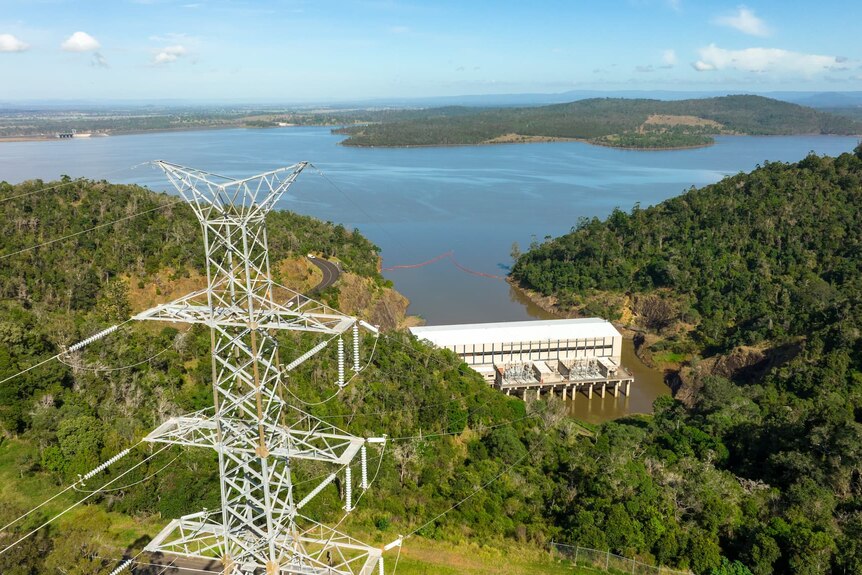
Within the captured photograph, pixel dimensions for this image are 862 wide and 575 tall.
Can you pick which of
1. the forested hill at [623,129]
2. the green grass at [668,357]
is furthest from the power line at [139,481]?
the forested hill at [623,129]

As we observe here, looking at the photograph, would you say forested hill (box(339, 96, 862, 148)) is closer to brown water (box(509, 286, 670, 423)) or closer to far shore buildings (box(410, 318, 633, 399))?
Result: brown water (box(509, 286, 670, 423))

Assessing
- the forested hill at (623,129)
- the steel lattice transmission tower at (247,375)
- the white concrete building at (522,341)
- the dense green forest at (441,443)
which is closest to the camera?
the steel lattice transmission tower at (247,375)

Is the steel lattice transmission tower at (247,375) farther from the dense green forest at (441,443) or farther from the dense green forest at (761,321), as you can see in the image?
the dense green forest at (761,321)

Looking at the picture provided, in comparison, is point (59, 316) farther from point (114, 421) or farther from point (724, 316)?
point (724, 316)

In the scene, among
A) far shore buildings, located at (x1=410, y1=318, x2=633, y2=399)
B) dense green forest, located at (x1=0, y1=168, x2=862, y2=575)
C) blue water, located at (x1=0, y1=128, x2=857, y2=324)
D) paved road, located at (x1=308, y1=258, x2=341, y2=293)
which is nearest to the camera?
dense green forest, located at (x1=0, y1=168, x2=862, y2=575)

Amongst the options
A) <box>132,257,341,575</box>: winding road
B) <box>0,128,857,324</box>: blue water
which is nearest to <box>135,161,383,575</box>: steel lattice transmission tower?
<box>132,257,341,575</box>: winding road

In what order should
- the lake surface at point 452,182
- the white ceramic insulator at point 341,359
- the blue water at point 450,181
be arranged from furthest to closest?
1. the blue water at point 450,181
2. the lake surface at point 452,182
3. the white ceramic insulator at point 341,359

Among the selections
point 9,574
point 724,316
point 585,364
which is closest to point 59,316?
point 9,574
